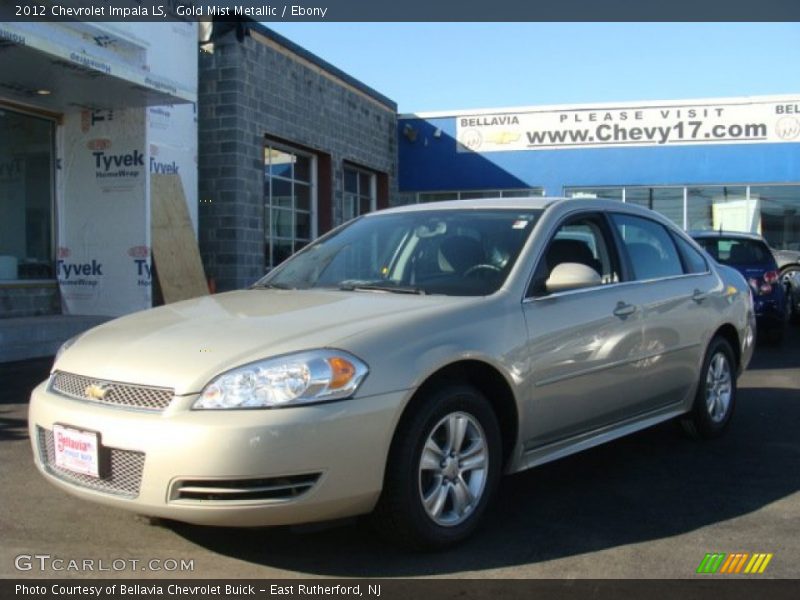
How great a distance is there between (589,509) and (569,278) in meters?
1.16

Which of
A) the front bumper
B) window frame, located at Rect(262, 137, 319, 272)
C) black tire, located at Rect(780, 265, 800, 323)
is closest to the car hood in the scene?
the front bumper

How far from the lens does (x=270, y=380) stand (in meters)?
3.17

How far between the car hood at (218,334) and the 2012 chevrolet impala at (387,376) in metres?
0.01

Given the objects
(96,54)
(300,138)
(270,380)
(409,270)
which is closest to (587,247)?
(409,270)

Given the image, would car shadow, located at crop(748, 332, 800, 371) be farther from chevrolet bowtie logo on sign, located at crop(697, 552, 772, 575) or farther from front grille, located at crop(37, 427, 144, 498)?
front grille, located at crop(37, 427, 144, 498)

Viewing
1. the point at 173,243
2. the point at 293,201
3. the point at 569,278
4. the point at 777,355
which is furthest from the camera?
the point at 293,201

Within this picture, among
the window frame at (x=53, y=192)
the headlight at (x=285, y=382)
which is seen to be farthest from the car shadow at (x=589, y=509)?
the window frame at (x=53, y=192)

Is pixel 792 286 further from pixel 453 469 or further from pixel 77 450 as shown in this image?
pixel 77 450

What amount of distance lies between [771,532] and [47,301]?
9.69 metres

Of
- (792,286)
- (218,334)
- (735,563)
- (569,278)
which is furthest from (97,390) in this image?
(792,286)

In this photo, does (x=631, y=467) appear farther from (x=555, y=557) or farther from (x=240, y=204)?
(x=240, y=204)

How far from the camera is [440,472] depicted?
3.54 m

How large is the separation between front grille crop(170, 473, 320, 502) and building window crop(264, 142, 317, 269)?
11.6 m

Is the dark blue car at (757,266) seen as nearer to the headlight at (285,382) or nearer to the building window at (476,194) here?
the headlight at (285,382)
